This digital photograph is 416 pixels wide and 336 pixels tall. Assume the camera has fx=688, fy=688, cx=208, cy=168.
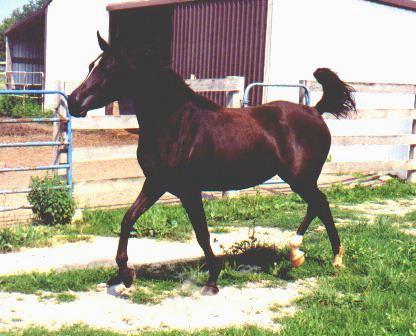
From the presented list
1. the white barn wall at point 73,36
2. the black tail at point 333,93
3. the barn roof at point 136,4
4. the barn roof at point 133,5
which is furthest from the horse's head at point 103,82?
the white barn wall at point 73,36

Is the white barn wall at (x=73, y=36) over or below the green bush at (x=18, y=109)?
over

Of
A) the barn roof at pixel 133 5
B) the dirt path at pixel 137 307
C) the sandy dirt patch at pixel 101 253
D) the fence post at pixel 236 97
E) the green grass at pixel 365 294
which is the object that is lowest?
the sandy dirt patch at pixel 101 253

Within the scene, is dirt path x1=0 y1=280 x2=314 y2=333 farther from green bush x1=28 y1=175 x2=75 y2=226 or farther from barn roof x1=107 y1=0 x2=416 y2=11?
barn roof x1=107 y1=0 x2=416 y2=11

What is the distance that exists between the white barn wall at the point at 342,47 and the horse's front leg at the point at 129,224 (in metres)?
10.2

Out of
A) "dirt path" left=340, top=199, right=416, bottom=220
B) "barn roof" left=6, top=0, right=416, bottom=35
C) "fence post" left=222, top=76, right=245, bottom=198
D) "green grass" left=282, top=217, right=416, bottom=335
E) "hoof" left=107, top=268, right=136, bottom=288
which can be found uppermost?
"barn roof" left=6, top=0, right=416, bottom=35

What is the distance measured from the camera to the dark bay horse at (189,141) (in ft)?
17.2

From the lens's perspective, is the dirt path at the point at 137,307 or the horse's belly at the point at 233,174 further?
the horse's belly at the point at 233,174

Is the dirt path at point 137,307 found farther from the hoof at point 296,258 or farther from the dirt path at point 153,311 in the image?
the hoof at point 296,258

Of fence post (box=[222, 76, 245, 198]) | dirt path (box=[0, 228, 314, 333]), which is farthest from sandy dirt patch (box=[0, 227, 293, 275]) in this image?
fence post (box=[222, 76, 245, 198])

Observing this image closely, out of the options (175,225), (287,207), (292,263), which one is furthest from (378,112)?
(292,263)

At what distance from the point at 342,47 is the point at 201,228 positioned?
37.2ft

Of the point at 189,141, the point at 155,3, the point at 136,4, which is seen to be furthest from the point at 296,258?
the point at 136,4

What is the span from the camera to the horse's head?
5.13 m

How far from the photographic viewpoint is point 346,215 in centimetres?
906
